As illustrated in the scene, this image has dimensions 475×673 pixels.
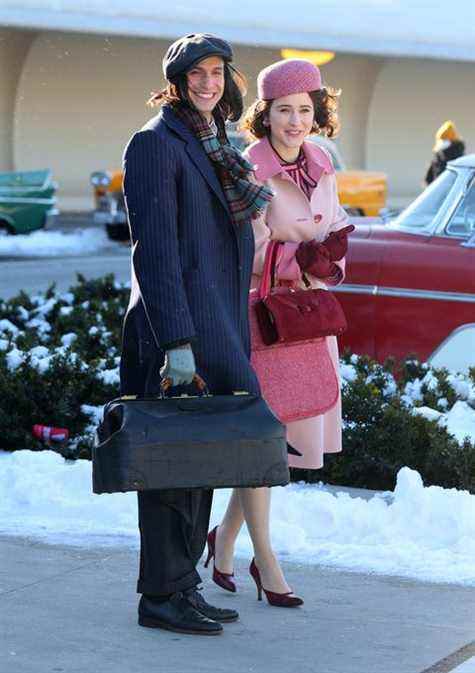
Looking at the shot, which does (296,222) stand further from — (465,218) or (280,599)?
(465,218)

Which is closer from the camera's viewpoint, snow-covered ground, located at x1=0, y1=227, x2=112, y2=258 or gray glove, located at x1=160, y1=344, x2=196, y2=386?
gray glove, located at x1=160, y1=344, x2=196, y2=386

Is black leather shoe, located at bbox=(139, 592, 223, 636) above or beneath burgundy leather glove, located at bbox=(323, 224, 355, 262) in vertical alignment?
beneath

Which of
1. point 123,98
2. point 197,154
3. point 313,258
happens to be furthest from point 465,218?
point 123,98

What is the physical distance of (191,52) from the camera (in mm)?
4918

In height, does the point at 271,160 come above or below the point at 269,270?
above

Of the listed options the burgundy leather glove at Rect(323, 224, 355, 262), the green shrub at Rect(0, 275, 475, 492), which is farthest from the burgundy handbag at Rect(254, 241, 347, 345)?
the green shrub at Rect(0, 275, 475, 492)

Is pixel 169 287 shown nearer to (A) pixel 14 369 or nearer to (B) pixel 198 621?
(B) pixel 198 621

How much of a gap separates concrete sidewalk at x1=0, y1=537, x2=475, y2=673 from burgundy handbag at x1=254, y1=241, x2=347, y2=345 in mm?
860

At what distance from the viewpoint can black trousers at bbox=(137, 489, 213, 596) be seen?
4969 millimetres

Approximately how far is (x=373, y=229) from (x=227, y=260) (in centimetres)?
479

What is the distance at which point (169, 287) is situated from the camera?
4805 millimetres

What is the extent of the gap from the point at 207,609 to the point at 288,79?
1728mm

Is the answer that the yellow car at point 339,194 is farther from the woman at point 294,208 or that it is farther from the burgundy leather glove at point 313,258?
the burgundy leather glove at point 313,258

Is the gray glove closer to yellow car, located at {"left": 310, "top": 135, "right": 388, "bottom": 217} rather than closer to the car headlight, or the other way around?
yellow car, located at {"left": 310, "top": 135, "right": 388, "bottom": 217}
